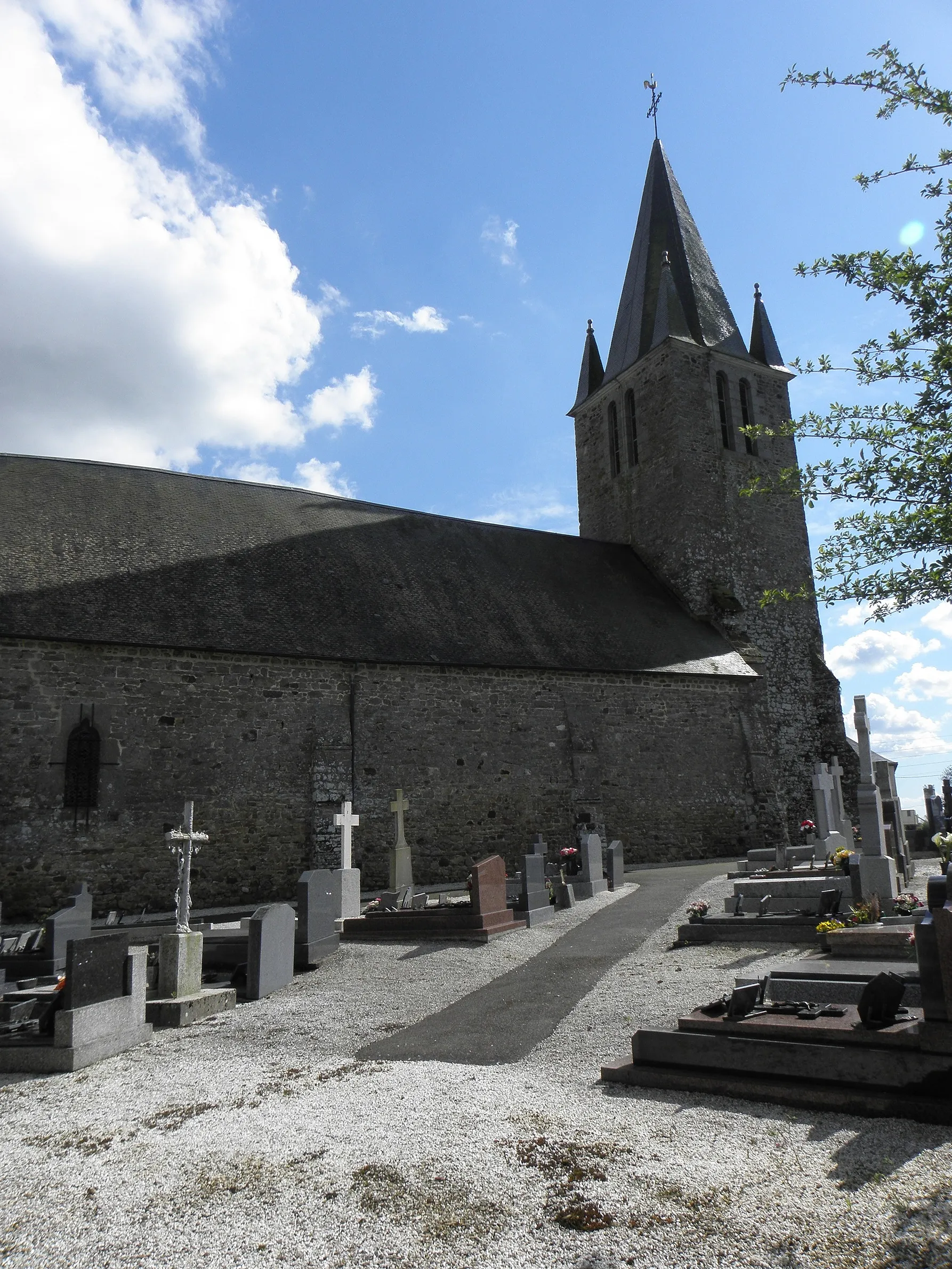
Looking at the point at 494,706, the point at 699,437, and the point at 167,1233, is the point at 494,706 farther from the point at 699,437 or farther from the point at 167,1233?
the point at 167,1233

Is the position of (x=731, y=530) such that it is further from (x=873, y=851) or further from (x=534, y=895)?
(x=873, y=851)

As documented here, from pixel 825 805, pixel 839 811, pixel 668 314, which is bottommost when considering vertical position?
pixel 839 811

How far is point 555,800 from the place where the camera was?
17.3 metres

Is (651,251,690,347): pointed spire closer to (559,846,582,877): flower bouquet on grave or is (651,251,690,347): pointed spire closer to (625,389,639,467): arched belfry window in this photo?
(625,389,639,467): arched belfry window

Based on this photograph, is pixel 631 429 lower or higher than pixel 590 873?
higher

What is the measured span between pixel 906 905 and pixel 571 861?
A: 635 cm

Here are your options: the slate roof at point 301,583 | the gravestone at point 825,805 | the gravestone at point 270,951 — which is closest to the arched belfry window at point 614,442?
the slate roof at point 301,583

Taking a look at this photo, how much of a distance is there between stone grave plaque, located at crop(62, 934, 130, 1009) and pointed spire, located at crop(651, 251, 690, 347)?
23.0 meters

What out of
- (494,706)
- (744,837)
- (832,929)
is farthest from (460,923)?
(744,837)

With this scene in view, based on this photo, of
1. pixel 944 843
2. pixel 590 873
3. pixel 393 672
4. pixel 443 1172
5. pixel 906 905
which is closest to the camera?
pixel 443 1172

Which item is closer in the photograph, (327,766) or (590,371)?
(327,766)

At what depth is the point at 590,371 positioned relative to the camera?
28.5m

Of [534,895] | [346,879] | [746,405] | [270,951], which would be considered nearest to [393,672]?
[346,879]

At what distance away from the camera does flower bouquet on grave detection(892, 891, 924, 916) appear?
812 cm
